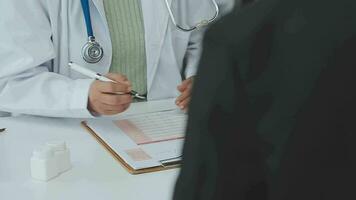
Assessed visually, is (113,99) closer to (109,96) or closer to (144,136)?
(109,96)

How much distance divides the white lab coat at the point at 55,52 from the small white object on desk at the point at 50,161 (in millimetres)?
278

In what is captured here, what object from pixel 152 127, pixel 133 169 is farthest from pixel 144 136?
pixel 133 169

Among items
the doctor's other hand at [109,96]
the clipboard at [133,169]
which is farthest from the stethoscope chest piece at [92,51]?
the clipboard at [133,169]

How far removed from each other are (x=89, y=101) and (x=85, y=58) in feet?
0.79

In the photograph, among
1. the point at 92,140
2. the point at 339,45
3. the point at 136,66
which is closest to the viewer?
the point at 339,45

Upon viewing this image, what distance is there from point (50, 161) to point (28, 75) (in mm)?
439

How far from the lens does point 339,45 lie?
0.91 ft

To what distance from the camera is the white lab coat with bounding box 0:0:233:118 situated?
4.20 feet

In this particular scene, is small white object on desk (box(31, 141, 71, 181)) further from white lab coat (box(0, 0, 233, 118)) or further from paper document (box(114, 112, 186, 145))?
white lab coat (box(0, 0, 233, 118))

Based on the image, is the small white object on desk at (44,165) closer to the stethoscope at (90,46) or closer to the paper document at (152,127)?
the paper document at (152,127)

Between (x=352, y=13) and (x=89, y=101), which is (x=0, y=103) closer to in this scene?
(x=89, y=101)

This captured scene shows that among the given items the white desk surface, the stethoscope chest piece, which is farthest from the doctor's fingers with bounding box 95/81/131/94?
the stethoscope chest piece

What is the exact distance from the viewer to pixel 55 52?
1438 mm

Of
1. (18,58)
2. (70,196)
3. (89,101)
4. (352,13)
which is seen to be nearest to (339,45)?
(352,13)
